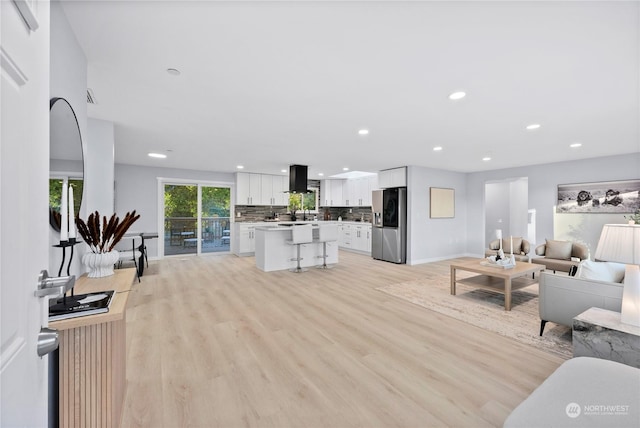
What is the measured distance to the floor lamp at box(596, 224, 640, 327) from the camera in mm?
1812

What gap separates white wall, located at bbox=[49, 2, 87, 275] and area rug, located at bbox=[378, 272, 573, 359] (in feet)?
12.2

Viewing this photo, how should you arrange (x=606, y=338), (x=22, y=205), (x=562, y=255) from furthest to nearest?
1. (x=562, y=255)
2. (x=606, y=338)
3. (x=22, y=205)

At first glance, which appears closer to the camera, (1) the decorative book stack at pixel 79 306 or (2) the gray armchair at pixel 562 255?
(1) the decorative book stack at pixel 79 306

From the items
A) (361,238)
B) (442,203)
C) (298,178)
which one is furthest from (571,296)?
(361,238)

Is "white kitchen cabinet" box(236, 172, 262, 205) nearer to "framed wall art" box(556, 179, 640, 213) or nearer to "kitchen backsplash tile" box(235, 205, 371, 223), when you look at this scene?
"kitchen backsplash tile" box(235, 205, 371, 223)

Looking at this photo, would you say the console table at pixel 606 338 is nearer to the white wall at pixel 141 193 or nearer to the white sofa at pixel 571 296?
the white sofa at pixel 571 296

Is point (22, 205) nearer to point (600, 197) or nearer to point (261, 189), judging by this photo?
point (261, 189)

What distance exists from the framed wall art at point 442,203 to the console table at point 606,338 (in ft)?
16.6

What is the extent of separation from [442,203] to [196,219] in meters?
6.68

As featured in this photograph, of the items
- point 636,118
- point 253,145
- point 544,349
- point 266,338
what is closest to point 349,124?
point 253,145

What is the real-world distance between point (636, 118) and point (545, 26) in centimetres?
284

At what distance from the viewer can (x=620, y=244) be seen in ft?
6.13

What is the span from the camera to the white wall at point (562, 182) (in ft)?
18.0

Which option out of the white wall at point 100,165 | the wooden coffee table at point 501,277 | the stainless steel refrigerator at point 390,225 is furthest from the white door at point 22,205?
the stainless steel refrigerator at point 390,225
